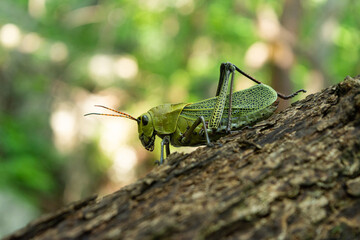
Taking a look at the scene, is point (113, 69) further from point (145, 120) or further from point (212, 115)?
point (212, 115)

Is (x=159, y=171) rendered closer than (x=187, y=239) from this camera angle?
No

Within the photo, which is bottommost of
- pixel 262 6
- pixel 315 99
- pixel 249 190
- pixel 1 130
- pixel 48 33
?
pixel 249 190

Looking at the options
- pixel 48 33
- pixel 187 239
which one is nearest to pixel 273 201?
pixel 187 239

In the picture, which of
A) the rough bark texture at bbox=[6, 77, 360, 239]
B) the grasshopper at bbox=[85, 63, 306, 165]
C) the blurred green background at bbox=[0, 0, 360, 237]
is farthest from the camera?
the blurred green background at bbox=[0, 0, 360, 237]

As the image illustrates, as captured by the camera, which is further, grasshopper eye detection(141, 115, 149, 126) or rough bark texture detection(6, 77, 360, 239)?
grasshopper eye detection(141, 115, 149, 126)

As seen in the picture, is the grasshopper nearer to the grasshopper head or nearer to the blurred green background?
the grasshopper head

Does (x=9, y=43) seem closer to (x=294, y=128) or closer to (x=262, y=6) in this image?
(x=262, y=6)

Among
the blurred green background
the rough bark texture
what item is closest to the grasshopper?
the rough bark texture
